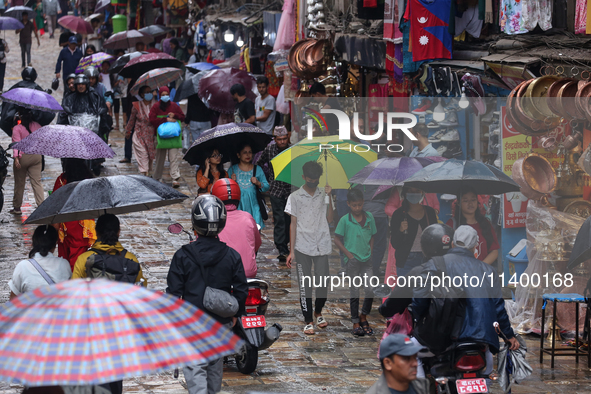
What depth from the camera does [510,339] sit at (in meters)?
6.15

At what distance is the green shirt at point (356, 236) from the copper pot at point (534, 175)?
71.6 inches

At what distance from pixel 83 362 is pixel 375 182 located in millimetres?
5864

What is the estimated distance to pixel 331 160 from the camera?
10070 mm

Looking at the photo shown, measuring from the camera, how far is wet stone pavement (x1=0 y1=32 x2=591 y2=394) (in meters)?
7.66

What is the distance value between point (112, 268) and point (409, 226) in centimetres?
381

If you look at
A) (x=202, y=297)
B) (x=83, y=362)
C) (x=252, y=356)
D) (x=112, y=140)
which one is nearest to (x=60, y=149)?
(x=252, y=356)

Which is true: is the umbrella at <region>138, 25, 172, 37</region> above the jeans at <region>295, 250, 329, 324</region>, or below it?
above

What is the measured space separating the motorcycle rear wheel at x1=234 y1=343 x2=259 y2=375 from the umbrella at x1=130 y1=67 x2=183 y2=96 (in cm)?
1066

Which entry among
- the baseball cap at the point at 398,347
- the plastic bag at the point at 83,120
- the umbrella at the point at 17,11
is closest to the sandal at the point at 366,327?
the baseball cap at the point at 398,347

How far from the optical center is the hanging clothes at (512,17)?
983cm

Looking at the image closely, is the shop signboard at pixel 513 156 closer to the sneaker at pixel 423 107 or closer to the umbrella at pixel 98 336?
the sneaker at pixel 423 107

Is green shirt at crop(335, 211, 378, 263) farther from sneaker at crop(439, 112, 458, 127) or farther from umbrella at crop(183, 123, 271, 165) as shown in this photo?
sneaker at crop(439, 112, 458, 127)

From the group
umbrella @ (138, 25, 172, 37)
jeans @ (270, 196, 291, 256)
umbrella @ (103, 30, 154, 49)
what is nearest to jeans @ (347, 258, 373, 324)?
jeans @ (270, 196, 291, 256)

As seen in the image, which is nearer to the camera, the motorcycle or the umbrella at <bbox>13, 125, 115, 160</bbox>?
the motorcycle
